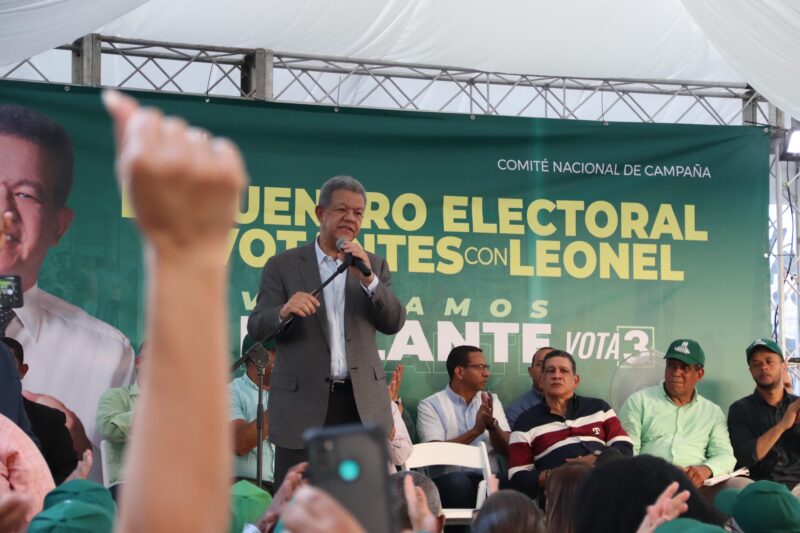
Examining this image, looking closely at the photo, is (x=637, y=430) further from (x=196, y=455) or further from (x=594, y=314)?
(x=196, y=455)

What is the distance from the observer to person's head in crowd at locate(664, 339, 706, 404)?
6.58 m

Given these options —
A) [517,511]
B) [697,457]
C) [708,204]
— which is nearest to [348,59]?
[708,204]

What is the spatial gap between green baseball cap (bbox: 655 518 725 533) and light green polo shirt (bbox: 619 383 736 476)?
5055 millimetres

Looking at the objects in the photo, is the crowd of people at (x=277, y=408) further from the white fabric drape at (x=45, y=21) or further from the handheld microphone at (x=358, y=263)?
the white fabric drape at (x=45, y=21)

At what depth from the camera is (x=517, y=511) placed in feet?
8.41

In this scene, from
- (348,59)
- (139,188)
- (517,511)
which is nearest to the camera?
(139,188)

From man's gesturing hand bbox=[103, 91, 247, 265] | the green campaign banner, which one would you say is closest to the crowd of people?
man's gesturing hand bbox=[103, 91, 247, 265]

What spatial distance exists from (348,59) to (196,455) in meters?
6.20

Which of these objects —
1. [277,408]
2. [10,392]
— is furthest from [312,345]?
[10,392]

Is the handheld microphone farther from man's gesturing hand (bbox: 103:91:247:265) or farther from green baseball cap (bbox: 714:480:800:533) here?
man's gesturing hand (bbox: 103:91:247:265)

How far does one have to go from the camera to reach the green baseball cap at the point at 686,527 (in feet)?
4.50

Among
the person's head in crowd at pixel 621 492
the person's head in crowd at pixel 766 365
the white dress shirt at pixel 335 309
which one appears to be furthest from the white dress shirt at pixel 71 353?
the person's head in crowd at pixel 621 492

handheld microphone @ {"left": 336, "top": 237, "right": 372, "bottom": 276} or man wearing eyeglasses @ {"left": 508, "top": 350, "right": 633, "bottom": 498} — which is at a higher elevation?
handheld microphone @ {"left": 336, "top": 237, "right": 372, "bottom": 276}

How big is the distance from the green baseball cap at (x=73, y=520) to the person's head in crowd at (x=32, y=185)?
499 cm
